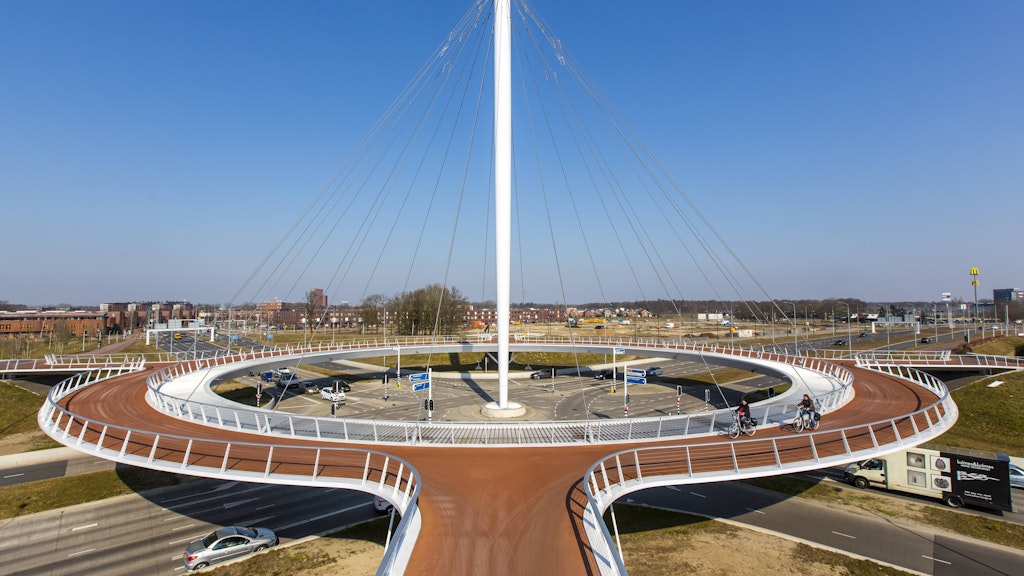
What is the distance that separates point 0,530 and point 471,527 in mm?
20841

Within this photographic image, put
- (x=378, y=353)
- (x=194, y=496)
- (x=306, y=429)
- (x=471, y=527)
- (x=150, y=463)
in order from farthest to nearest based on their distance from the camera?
(x=378, y=353), (x=194, y=496), (x=306, y=429), (x=150, y=463), (x=471, y=527)

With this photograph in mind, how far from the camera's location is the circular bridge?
8.82 metres

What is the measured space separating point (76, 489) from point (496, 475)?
21687mm

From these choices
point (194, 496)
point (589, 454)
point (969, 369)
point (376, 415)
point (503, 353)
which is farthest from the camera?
point (969, 369)

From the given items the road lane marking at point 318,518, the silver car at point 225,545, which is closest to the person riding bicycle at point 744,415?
the road lane marking at point 318,518

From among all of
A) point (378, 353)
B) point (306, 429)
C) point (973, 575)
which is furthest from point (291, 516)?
point (378, 353)

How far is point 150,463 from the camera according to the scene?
13117mm

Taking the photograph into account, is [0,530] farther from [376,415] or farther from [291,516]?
[376,415]

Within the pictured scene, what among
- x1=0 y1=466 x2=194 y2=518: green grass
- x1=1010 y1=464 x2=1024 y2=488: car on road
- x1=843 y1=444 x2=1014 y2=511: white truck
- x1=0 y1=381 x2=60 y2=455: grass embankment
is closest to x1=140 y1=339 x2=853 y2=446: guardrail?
x1=843 y1=444 x2=1014 y2=511: white truck

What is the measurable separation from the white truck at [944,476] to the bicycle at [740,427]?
7.47m

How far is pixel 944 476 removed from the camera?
65.5 feet

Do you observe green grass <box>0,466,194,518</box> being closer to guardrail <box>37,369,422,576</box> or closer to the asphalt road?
the asphalt road

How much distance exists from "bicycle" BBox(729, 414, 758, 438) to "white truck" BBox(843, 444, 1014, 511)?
747cm

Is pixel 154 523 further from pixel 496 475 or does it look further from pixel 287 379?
pixel 287 379
